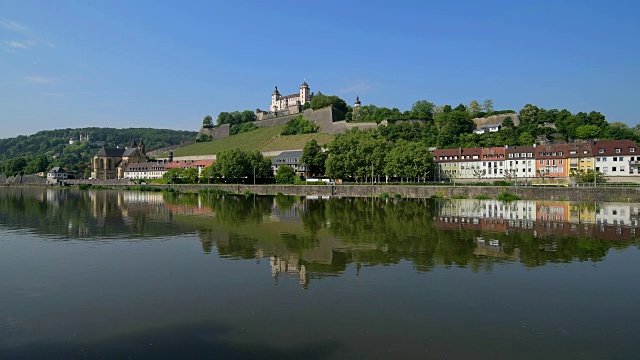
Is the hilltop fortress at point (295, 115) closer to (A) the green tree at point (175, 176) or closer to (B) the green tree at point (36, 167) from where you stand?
(A) the green tree at point (175, 176)

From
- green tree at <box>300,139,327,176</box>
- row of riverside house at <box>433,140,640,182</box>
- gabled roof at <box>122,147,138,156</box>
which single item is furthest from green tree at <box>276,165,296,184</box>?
gabled roof at <box>122,147,138,156</box>

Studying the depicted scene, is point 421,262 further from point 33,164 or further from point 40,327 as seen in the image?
point 33,164

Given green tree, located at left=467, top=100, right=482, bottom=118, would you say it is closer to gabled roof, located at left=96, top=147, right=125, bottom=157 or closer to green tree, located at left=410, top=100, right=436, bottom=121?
green tree, located at left=410, top=100, right=436, bottom=121

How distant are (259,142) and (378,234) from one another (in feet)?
336

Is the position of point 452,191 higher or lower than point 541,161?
lower

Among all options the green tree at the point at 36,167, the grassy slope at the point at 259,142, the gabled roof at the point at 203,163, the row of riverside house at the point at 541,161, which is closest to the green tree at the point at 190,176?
the gabled roof at the point at 203,163

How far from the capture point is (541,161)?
2702 inches

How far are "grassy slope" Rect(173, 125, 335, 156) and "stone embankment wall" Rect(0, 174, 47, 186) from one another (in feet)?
117

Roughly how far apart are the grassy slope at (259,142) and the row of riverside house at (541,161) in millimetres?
A: 38057

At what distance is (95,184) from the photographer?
10881 cm

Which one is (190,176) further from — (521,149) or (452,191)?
(521,149)

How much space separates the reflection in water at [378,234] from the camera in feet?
57.7

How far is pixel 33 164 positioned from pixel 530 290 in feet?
519

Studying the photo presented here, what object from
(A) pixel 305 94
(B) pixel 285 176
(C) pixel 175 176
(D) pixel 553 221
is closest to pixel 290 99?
(A) pixel 305 94
